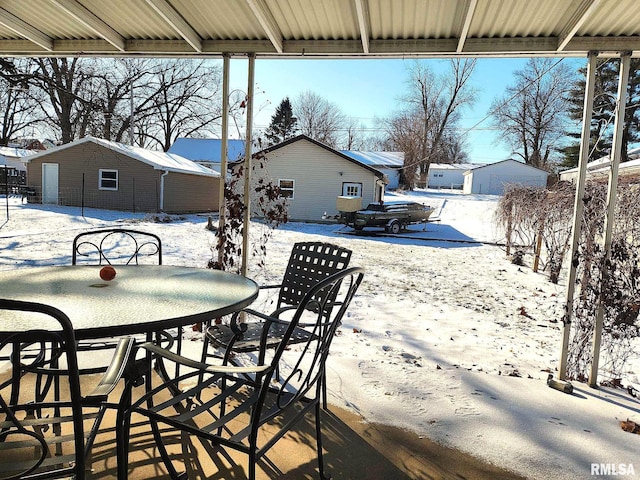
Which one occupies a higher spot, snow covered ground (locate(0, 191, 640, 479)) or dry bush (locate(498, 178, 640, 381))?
dry bush (locate(498, 178, 640, 381))

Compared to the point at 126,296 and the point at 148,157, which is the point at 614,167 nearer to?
the point at 126,296

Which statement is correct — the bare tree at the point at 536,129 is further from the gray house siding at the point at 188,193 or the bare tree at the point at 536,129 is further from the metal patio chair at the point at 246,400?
the metal patio chair at the point at 246,400

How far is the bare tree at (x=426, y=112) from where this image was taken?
20.8 meters

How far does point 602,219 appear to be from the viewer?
11.7 feet

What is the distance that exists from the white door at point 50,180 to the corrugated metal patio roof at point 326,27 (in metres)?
18.1

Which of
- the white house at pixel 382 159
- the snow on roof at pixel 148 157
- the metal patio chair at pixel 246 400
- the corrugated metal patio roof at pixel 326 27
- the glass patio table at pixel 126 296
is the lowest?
the metal patio chair at pixel 246 400

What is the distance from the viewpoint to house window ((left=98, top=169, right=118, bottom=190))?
60.3 feet

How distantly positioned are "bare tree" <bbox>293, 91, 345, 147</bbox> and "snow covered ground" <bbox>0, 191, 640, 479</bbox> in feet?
39.8

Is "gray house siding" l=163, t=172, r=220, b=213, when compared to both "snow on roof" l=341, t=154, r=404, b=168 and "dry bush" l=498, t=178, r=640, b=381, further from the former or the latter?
"dry bush" l=498, t=178, r=640, b=381

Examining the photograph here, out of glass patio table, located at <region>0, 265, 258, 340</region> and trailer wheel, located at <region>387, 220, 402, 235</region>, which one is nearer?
glass patio table, located at <region>0, 265, 258, 340</region>

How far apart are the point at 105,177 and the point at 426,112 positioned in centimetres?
1843

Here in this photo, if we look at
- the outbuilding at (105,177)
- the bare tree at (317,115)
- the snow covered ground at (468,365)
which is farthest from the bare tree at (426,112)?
the snow covered ground at (468,365)

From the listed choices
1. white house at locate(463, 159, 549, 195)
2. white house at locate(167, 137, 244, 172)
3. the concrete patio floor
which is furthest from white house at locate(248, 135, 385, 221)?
white house at locate(463, 159, 549, 195)

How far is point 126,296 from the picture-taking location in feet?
6.15
